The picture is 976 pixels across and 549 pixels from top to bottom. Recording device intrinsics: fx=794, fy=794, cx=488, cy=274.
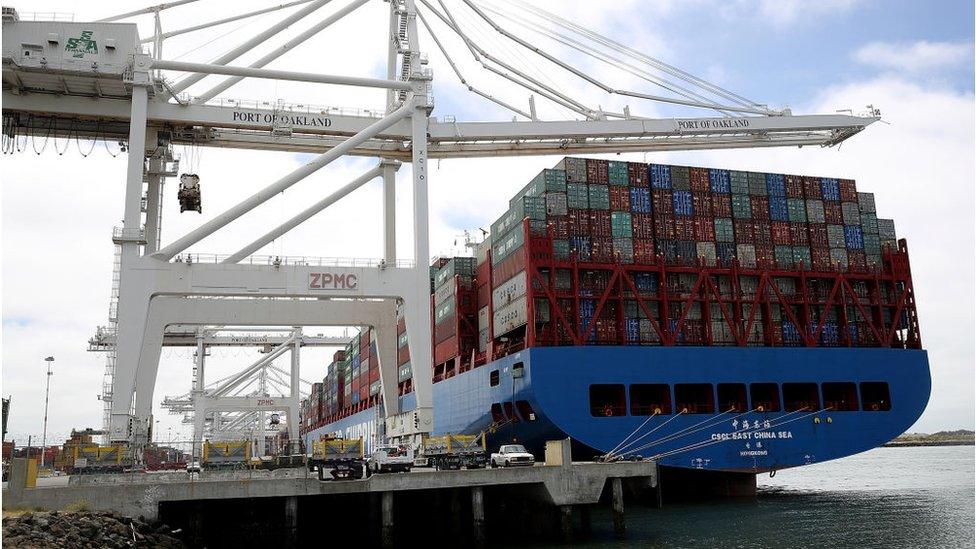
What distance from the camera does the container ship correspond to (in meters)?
32.3

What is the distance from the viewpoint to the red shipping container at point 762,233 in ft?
118

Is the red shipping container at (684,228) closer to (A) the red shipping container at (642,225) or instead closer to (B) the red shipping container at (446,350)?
(A) the red shipping container at (642,225)

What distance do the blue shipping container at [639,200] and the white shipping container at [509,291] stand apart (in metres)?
5.96

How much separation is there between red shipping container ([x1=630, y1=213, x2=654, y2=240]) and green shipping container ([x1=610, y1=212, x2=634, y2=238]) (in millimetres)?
200

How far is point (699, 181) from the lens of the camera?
36188 mm

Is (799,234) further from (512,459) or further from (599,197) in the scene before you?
(512,459)

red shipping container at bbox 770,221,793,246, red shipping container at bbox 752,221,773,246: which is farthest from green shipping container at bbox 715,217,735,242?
red shipping container at bbox 770,221,793,246

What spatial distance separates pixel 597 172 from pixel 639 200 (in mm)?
2227

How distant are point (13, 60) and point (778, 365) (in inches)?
1209

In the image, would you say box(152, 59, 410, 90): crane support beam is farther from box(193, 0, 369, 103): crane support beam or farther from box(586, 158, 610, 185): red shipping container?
box(586, 158, 610, 185): red shipping container

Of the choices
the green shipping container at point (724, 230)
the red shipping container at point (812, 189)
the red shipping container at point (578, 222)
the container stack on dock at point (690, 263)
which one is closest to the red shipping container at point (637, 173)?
the container stack on dock at point (690, 263)

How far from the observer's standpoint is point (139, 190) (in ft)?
86.5

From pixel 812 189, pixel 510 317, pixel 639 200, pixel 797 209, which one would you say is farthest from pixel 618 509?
pixel 812 189

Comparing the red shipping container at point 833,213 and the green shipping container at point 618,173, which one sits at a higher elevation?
the green shipping container at point 618,173
